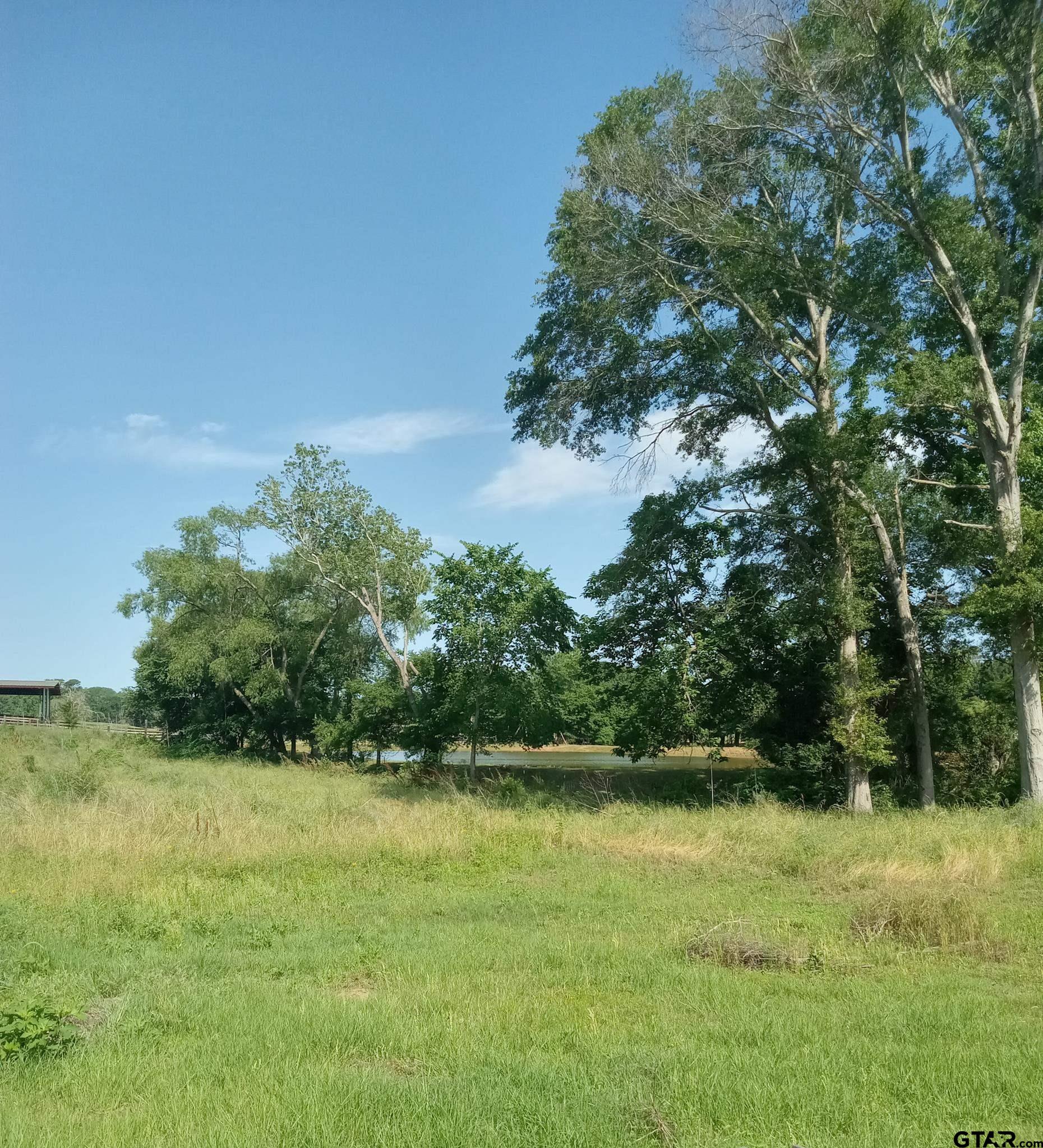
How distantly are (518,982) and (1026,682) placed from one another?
1591 cm

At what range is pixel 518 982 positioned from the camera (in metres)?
7.26

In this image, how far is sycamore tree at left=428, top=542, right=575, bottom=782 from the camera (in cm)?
3238

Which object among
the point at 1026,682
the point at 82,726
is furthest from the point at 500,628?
the point at 82,726

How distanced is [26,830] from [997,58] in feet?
76.3

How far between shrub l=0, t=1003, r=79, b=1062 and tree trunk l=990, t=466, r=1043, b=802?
59.7 ft

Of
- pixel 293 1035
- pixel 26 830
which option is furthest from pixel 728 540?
pixel 293 1035

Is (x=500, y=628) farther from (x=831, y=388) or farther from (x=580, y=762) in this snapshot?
(x=580, y=762)

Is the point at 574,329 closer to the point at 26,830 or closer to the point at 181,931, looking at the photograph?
the point at 26,830

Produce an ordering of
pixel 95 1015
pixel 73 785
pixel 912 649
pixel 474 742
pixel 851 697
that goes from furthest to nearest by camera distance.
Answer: pixel 474 742, pixel 912 649, pixel 851 697, pixel 73 785, pixel 95 1015

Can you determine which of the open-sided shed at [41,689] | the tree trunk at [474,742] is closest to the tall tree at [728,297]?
the tree trunk at [474,742]

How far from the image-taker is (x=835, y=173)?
21094mm

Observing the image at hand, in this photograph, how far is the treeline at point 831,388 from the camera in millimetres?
19734

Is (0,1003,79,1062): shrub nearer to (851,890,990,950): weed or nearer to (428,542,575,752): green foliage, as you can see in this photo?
(851,890,990,950): weed

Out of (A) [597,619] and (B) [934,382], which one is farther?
(A) [597,619]
